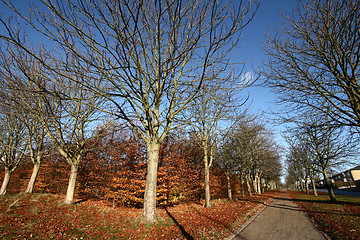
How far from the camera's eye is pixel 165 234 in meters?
5.18

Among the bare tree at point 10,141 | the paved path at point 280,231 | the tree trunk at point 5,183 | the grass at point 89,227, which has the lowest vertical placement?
the paved path at point 280,231

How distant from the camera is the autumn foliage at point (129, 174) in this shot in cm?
1116

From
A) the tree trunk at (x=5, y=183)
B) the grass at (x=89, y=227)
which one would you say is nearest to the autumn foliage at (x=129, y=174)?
the grass at (x=89, y=227)

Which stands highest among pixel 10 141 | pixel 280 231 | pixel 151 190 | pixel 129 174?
pixel 10 141

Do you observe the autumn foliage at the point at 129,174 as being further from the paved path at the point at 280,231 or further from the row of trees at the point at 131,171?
the paved path at the point at 280,231

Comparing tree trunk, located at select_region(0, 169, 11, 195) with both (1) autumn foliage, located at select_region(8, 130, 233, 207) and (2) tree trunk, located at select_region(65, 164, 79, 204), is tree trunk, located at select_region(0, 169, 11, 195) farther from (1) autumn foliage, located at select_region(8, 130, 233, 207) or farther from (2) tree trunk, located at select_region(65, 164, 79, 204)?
(2) tree trunk, located at select_region(65, 164, 79, 204)

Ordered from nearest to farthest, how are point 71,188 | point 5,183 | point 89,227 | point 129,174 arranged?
point 89,227 → point 71,188 → point 129,174 → point 5,183

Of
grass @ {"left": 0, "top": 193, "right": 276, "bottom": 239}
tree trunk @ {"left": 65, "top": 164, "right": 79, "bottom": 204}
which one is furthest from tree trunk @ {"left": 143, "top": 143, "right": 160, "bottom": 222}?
tree trunk @ {"left": 65, "top": 164, "right": 79, "bottom": 204}

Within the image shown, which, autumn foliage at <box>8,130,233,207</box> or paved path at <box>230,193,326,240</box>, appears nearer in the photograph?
paved path at <box>230,193,326,240</box>

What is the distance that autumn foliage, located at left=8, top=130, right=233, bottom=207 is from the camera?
1116 cm

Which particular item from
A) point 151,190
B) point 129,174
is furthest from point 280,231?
point 129,174

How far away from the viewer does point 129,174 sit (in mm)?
11352

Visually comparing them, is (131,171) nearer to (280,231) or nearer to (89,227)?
(89,227)

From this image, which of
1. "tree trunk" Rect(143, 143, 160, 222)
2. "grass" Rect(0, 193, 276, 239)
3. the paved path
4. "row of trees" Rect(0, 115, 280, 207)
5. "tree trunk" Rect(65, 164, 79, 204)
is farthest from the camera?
"row of trees" Rect(0, 115, 280, 207)
